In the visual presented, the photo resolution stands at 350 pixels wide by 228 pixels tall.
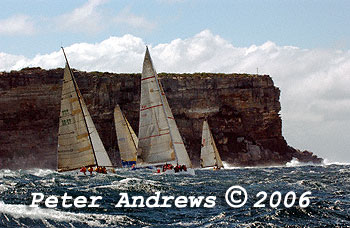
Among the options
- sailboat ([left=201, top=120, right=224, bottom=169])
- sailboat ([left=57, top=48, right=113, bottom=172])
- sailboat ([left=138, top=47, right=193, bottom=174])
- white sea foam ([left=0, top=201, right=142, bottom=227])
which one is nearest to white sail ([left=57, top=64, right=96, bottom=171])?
sailboat ([left=57, top=48, right=113, bottom=172])

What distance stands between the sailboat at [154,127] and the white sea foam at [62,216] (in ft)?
66.7

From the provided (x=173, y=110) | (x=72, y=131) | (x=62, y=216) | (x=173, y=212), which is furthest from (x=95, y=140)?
(x=173, y=110)

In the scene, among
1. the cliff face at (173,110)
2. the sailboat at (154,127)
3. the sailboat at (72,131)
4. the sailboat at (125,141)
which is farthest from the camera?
the cliff face at (173,110)

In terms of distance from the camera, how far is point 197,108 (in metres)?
94.5

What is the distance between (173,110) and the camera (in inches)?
3706

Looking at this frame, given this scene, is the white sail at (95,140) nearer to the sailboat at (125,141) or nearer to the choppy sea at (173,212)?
the choppy sea at (173,212)

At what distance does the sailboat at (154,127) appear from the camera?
1633 inches

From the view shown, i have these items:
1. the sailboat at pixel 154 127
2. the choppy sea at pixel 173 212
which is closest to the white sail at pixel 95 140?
the sailboat at pixel 154 127

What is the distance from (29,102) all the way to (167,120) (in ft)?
176

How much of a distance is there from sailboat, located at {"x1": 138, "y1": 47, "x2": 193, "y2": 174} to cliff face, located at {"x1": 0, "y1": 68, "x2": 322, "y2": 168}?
49.0 m

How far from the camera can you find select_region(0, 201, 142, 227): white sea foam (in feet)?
64.2

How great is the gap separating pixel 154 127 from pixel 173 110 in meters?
52.7

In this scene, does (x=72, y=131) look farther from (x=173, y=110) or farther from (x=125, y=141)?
(x=173, y=110)

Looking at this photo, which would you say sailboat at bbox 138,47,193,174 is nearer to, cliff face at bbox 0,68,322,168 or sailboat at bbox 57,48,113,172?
sailboat at bbox 57,48,113,172
